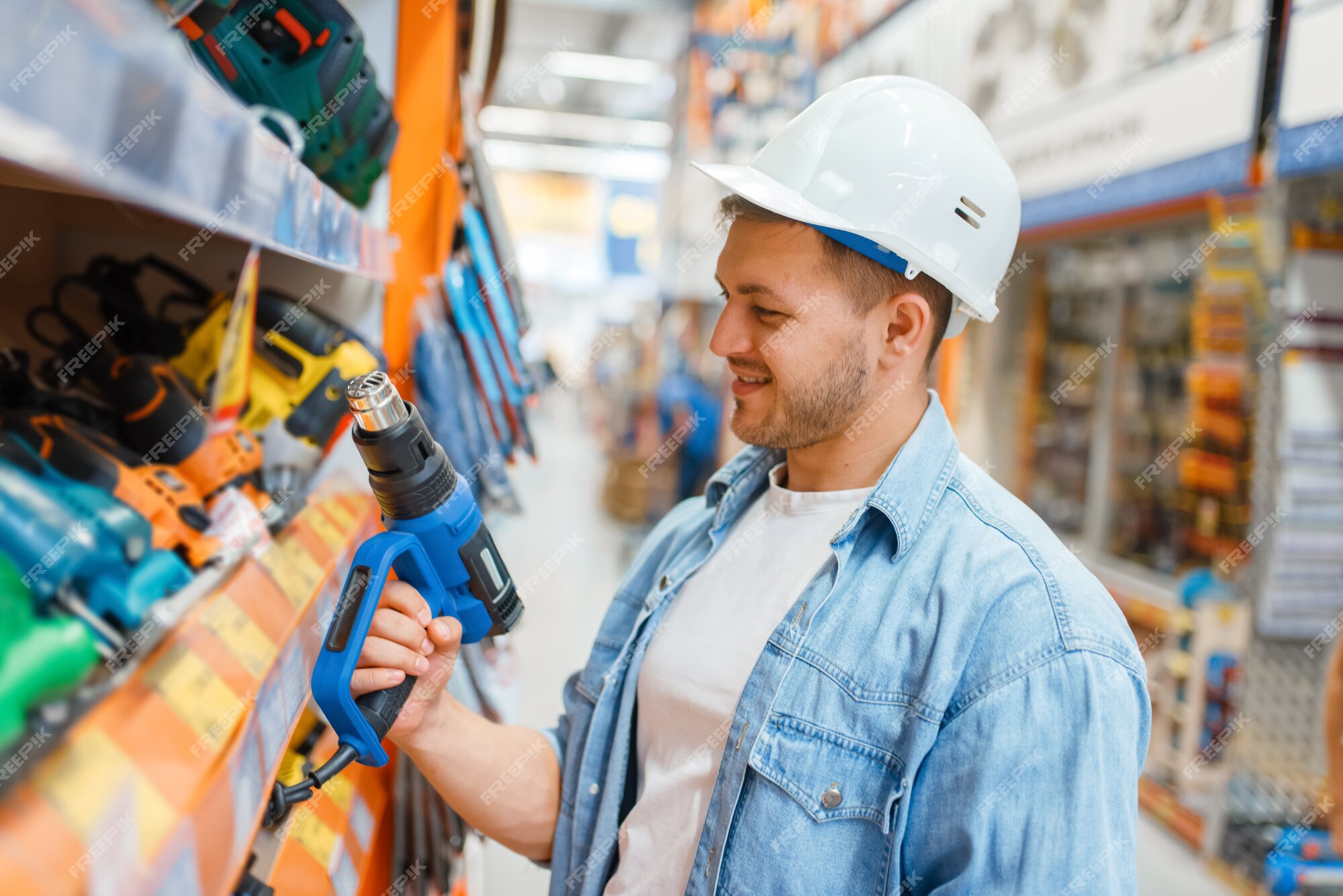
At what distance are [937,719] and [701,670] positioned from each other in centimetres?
36

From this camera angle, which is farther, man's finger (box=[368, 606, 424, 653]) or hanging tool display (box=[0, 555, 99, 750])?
man's finger (box=[368, 606, 424, 653])

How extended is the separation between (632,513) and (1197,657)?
5.85 meters

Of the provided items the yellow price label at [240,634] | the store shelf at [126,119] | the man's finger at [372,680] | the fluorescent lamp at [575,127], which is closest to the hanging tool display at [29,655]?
the yellow price label at [240,634]

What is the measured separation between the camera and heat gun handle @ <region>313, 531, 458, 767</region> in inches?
36.1

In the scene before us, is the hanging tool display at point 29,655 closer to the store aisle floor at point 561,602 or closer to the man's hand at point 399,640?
the man's hand at point 399,640

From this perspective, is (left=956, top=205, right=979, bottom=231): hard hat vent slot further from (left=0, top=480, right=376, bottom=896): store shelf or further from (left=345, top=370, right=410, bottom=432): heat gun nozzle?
(left=0, top=480, right=376, bottom=896): store shelf

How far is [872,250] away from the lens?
1.27 metres

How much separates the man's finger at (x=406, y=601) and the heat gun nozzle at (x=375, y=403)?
0.71 feet

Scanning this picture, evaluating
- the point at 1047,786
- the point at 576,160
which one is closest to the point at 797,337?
the point at 1047,786

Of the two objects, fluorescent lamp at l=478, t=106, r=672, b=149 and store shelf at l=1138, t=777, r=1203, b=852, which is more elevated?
fluorescent lamp at l=478, t=106, r=672, b=149

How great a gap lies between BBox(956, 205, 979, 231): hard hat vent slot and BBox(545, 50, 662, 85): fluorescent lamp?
49.6 feet

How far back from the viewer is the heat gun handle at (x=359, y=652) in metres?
0.92

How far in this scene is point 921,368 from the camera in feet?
4.49

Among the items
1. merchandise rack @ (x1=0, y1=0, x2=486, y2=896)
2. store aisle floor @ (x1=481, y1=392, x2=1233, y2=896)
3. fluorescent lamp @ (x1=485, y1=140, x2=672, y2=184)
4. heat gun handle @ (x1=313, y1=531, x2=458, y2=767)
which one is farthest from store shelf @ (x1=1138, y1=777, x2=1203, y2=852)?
fluorescent lamp @ (x1=485, y1=140, x2=672, y2=184)
